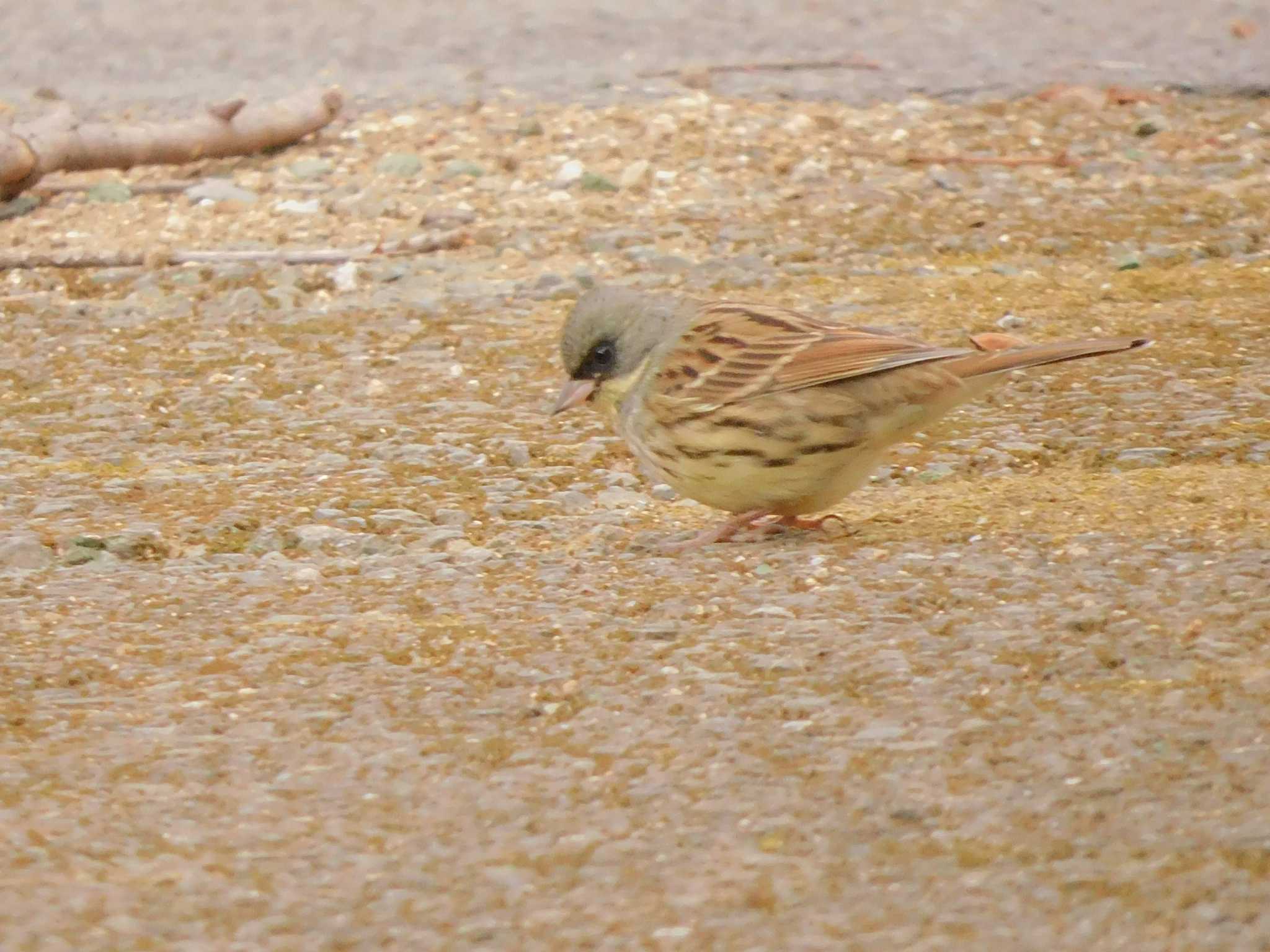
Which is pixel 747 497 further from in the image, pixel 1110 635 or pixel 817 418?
pixel 1110 635

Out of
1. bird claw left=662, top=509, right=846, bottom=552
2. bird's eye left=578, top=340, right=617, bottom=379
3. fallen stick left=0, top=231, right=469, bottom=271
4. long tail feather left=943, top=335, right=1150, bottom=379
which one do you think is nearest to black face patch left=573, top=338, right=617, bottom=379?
bird's eye left=578, top=340, right=617, bottom=379

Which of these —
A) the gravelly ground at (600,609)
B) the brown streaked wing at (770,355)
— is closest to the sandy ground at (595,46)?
the gravelly ground at (600,609)

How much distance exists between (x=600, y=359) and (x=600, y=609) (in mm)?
1026

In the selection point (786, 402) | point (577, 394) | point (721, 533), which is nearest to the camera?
point (786, 402)

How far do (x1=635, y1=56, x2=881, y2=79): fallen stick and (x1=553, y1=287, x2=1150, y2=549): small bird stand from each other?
5.39m

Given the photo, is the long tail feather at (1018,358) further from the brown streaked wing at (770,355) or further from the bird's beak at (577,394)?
the bird's beak at (577,394)

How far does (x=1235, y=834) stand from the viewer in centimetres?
292

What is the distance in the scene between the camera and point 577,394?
504 centimetres

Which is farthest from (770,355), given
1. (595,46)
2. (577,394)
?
(595,46)

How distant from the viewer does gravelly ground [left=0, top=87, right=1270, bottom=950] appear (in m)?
2.88

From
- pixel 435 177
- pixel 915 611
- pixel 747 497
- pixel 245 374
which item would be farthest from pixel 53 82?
pixel 915 611

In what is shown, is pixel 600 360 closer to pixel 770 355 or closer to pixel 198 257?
pixel 770 355

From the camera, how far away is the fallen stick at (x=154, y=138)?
7734mm

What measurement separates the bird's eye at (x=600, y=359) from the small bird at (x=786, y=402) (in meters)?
0.05
